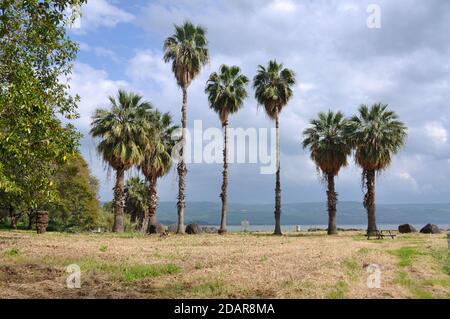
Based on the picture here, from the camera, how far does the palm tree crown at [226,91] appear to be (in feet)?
161

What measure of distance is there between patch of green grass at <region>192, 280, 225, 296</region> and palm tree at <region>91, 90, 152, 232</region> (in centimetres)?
3123

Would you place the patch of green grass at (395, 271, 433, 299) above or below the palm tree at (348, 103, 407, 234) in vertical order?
below

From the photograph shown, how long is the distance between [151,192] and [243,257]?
30501mm

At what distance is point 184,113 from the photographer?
4538 cm

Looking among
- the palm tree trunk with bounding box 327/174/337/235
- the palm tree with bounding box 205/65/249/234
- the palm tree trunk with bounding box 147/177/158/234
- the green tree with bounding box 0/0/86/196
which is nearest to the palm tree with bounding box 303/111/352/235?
the palm tree trunk with bounding box 327/174/337/235

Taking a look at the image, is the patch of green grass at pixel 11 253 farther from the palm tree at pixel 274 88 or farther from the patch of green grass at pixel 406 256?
the palm tree at pixel 274 88

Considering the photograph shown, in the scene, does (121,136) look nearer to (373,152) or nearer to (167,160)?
(167,160)

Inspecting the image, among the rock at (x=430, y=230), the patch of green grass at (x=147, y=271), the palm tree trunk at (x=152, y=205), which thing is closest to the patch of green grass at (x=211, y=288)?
the patch of green grass at (x=147, y=271)

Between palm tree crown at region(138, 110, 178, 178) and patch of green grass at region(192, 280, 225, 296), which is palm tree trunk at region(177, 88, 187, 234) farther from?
patch of green grass at region(192, 280, 225, 296)

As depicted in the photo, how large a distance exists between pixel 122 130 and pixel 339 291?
116ft

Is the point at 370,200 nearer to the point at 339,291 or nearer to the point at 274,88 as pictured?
the point at 274,88

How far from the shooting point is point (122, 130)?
Result: 4438cm

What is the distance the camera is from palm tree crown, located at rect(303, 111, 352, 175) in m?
46.4
